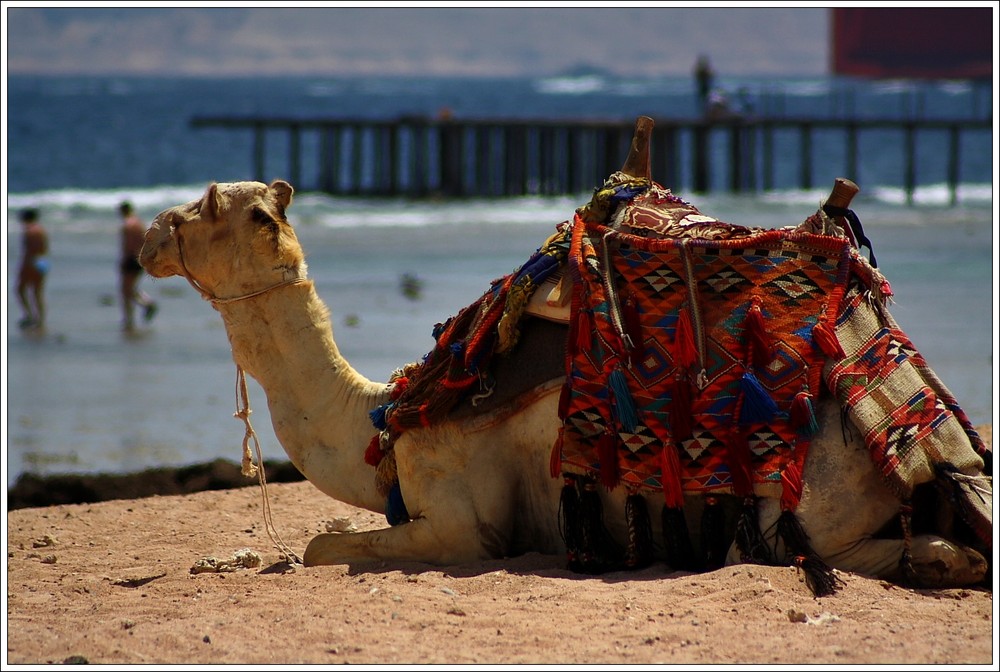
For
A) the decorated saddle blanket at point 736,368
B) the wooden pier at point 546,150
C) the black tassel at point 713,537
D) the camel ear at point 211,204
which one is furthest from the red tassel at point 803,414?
the wooden pier at point 546,150

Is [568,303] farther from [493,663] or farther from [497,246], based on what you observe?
[497,246]

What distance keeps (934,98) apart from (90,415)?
126 metres

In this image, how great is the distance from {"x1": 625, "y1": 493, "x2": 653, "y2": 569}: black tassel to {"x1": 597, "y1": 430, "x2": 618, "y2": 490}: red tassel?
116 mm

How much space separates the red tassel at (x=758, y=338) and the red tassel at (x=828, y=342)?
0.61 ft

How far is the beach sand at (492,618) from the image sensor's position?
15.5 feet

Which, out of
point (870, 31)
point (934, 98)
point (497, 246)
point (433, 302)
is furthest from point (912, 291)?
point (934, 98)

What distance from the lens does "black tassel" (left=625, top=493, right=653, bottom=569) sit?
557cm

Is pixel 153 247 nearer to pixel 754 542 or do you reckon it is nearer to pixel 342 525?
pixel 342 525

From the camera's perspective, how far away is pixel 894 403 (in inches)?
212

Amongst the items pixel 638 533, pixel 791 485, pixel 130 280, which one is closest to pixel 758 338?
pixel 791 485

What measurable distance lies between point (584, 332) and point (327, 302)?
48.2ft

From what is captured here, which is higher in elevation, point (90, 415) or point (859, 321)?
point (859, 321)

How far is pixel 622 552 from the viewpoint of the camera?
18.8ft

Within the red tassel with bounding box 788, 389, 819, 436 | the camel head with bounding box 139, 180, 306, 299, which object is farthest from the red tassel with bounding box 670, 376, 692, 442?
the camel head with bounding box 139, 180, 306, 299
